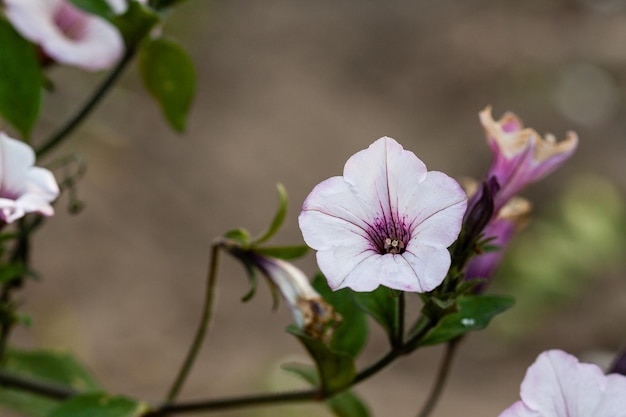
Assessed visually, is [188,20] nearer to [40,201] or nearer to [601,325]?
[601,325]

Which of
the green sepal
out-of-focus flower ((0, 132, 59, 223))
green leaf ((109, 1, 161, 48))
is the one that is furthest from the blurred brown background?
out-of-focus flower ((0, 132, 59, 223))

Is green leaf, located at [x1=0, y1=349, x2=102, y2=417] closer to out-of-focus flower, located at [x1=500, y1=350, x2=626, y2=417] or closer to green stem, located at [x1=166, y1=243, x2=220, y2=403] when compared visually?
green stem, located at [x1=166, y1=243, x2=220, y2=403]

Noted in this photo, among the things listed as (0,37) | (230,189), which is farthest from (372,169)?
(230,189)

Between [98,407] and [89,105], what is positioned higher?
[89,105]

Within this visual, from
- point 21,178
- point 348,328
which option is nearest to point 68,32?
point 21,178

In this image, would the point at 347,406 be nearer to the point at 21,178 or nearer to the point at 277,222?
the point at 277,222

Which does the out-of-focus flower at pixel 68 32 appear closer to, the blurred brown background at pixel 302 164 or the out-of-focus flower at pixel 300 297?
the out-of-focus flower at pixel 300 297
